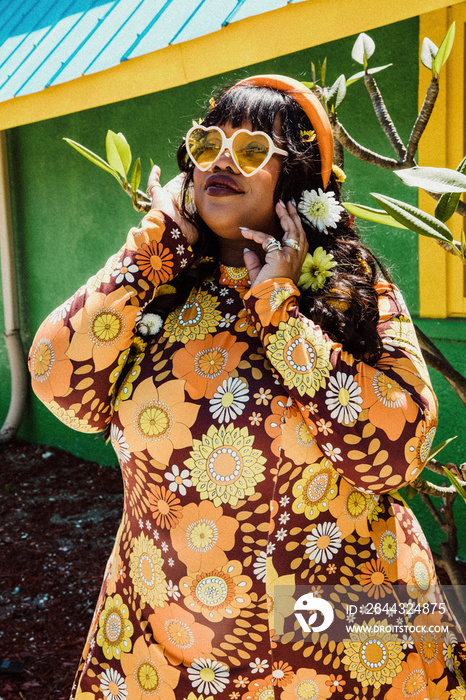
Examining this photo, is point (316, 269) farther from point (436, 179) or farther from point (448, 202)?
point (436, 179)

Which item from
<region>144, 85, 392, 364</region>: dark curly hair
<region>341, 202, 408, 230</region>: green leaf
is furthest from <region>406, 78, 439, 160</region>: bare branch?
<region>341, 202, 408, 230</region>: green leaf

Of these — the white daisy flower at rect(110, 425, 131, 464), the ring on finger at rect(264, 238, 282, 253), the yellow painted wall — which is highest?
the yellow painted wall

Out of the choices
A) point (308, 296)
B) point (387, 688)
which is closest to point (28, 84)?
point (308, 296)

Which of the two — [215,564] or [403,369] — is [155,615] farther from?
[403,369]

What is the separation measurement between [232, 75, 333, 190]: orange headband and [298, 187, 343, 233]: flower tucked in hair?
55 mm

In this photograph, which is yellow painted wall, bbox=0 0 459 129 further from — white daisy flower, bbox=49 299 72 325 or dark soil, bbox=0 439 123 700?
dark soil, bbox=0 439 123 700

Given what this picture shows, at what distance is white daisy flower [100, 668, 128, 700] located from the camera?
1.61 metres

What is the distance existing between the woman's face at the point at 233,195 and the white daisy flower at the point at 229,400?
0.36 m

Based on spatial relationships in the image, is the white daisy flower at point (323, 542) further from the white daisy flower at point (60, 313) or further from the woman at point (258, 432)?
the white daisy flower at point (60, 313)

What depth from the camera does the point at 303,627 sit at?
147 centimetres

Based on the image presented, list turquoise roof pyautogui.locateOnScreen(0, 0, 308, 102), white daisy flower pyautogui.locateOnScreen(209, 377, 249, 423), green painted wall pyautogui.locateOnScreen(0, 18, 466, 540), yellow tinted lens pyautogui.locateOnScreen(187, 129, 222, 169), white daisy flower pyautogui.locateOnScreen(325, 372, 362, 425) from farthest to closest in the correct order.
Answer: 1. green painted wall pyautogui.locateOnScreen(0, 18, 466, 540)
2. turquoise roof pyautogui.locateOnScreen(0, 0, 308, 102)
3. yellow tinted lens pyautogui.locateOnScreen(187, 129, 222, 169)
4. white daisy flower pyautogui.locateOnScreen(209, 377, 249, 423)
5. white daisy flower pyautogui.locateOnScreen(325, 372, 362, 425)

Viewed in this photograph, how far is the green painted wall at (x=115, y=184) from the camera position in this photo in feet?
11.7

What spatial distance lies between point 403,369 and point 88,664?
3.38 ft

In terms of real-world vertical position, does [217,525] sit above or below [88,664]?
above
